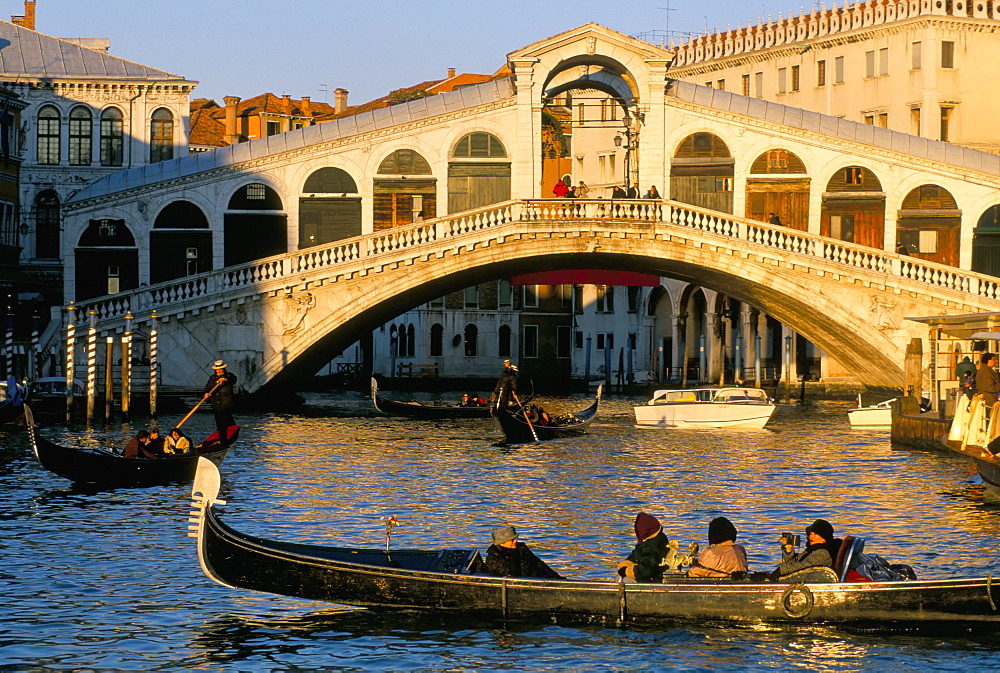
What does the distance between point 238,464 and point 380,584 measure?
46.6 ft

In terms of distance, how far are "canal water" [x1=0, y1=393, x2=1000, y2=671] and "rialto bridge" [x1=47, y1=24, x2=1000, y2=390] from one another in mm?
2881

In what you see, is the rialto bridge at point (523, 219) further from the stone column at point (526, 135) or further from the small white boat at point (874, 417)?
the small white boat at point (874, 417)

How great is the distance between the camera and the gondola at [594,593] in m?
14.8

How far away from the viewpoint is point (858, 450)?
32.6 meters

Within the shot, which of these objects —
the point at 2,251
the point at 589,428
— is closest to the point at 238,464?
the point at 589,428

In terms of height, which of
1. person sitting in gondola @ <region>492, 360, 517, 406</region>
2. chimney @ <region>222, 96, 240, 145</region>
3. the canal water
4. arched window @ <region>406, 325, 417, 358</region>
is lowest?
the canal water

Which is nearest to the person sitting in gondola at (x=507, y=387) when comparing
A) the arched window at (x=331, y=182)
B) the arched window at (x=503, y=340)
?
the arched window at (x=331, y=182)

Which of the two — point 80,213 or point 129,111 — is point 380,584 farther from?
point 129,111

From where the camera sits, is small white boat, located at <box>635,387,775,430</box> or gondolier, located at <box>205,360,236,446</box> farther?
small white boat, located at <box>635,387,775,430</box>

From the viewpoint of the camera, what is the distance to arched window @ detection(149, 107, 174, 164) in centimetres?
5103

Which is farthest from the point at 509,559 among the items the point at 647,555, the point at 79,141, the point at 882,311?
the point at 79,141

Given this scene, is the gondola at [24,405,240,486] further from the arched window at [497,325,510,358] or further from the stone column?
the arched window at [497,325,510,358]

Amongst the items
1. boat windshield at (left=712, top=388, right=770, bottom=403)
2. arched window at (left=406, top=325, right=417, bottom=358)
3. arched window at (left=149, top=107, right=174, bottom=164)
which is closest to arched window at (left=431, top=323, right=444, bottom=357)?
arched window at (left=406, top=325, right=417, bottom=358)

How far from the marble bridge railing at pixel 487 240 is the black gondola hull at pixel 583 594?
75.4 ft
